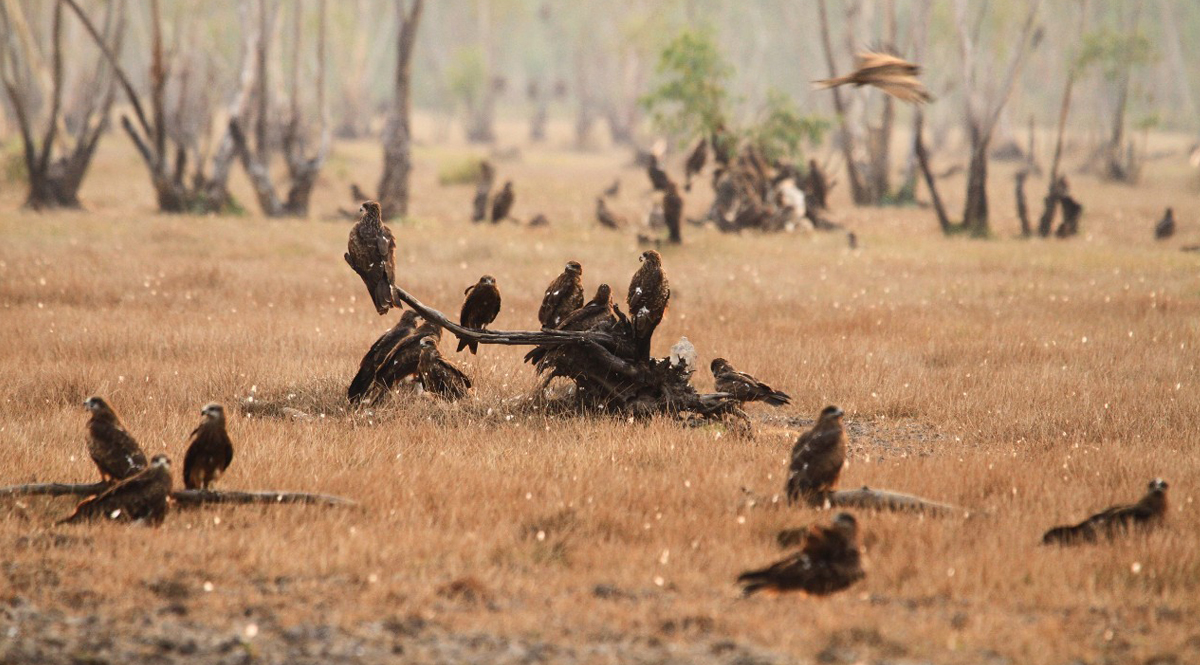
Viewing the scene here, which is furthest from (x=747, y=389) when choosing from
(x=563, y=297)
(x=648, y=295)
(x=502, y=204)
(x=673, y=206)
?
(x=502, y=204)

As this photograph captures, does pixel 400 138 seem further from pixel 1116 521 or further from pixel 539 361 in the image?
pixel 1116 521

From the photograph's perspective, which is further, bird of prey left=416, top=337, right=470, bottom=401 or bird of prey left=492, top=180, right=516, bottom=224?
bird of prey left=492, top=180, right=516, bottom=224

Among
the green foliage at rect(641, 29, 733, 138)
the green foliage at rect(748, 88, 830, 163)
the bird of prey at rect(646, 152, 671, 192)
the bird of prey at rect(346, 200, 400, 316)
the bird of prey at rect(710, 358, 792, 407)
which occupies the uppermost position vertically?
the green foliage at rect(641, 29, 733, 138)

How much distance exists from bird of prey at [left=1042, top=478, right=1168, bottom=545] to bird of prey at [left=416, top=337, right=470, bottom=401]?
4154 mm

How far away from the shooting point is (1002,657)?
4.12 m

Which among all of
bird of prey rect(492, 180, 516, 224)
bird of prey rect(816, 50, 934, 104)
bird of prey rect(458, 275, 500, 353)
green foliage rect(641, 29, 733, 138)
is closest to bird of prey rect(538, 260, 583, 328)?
bird of prey rect(458, 275, 500, 353)

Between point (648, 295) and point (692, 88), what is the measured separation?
15887 millimetres

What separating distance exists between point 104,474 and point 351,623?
1.97 metres

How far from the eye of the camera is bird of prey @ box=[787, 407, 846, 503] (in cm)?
565

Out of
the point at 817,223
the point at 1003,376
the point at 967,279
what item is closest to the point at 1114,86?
the point at 817,223

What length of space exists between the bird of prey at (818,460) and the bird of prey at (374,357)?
3092 mm

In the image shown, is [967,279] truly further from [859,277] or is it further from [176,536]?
[176,536]

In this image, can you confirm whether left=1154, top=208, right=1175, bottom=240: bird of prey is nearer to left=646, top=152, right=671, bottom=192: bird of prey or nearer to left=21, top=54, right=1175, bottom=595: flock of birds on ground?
left=646, top=152, right=671, bottom=192: bird of prey

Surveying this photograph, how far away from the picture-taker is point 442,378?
8031 millimetres
